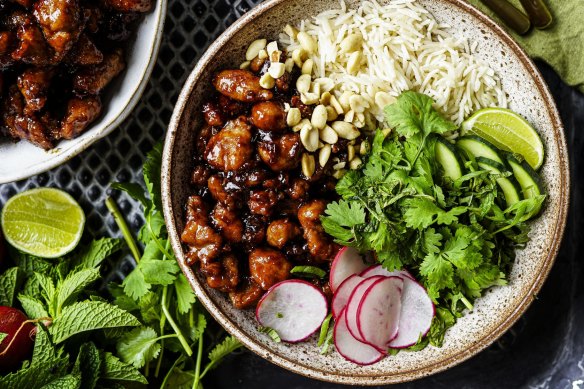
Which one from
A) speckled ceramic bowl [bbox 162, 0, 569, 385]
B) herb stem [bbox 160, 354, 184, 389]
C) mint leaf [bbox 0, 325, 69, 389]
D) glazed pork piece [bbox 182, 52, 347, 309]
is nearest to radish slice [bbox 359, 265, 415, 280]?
glazed pork piece [bbox 182, 52, 347, 309]

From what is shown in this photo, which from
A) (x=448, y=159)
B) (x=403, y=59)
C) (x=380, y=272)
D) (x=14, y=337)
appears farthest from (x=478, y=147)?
(x=14, y=337)

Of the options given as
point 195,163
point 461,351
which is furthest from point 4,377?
point 461,351

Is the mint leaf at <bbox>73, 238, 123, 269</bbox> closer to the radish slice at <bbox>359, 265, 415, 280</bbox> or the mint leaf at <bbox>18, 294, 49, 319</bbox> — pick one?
the mint leaf at <bbox>18, 294, 49, 319</bbox>

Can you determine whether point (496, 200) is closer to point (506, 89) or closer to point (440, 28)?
point (506, 89)

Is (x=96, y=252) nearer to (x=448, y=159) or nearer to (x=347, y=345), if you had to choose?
(x=347, y=345)

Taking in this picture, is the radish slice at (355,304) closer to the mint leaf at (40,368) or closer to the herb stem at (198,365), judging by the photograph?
the herb stem at (198,365)

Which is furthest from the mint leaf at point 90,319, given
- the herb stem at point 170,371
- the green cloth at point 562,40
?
the green cloth at point 562,40
